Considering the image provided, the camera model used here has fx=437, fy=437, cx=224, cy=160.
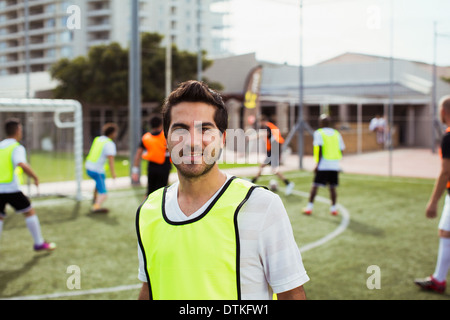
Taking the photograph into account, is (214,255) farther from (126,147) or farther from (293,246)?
(126,147)

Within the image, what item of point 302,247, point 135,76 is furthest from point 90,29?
point 302,247

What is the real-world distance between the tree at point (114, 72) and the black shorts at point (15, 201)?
2126 cm

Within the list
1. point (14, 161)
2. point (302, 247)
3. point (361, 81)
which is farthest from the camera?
point (361, 81)

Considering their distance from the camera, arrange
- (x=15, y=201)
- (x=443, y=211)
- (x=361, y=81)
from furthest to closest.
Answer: (x=361, y=81), (x=15, y=201), (x=443, y=211)

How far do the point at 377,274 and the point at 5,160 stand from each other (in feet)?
15.9

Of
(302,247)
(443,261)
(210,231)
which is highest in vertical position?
(210,231)

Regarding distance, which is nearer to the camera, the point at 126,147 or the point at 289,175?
the point at 289,175

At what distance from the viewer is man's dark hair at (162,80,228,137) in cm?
159

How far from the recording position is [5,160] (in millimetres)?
5699

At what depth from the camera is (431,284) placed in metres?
4.74

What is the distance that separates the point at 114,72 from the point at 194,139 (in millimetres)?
27281

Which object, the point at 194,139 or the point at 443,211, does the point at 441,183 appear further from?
the point at 194,139
